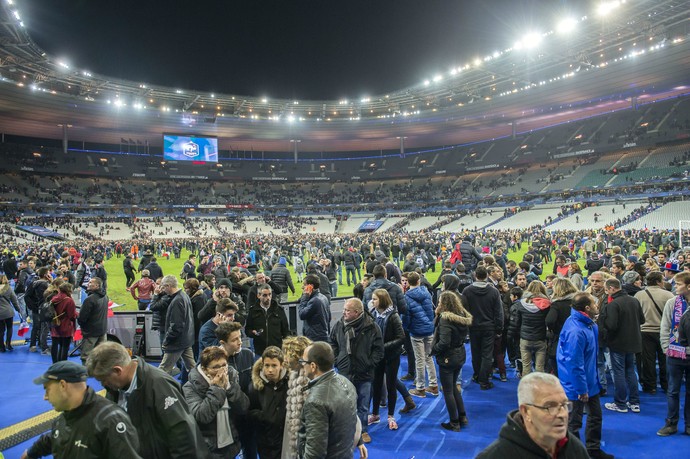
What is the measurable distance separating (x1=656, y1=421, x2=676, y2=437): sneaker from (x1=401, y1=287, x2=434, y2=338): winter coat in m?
2.80

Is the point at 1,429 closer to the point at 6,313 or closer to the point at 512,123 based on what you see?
the point at 6,313

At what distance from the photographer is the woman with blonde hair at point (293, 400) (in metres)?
3.02

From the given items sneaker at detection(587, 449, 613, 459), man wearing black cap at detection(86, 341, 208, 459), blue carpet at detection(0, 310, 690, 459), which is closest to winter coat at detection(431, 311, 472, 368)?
blue carpet at detection(0, 310, 690, 459)

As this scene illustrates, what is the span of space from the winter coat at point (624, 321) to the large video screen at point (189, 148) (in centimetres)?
5324

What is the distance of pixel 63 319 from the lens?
22.4 feet

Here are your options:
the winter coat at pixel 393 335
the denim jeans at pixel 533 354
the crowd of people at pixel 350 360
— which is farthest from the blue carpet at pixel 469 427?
the winter coat at pixel 393 335

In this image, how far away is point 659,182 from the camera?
41.1 metres

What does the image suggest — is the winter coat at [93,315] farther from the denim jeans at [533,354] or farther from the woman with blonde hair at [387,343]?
the denim jeans at [533,354]

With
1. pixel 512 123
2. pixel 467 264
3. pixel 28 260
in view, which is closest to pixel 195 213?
pixel 512 123

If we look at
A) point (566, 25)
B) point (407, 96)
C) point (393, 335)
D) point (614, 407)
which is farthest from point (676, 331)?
point (407, 96)

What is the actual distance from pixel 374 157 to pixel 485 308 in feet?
224

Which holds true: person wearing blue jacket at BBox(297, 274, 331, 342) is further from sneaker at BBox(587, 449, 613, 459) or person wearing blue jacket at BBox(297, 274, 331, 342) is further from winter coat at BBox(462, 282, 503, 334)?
sneaker at BBox(587, 449, 613, 459)

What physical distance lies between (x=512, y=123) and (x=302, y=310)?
5885 cm

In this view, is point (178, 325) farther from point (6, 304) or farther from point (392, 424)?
point (6, 304)
